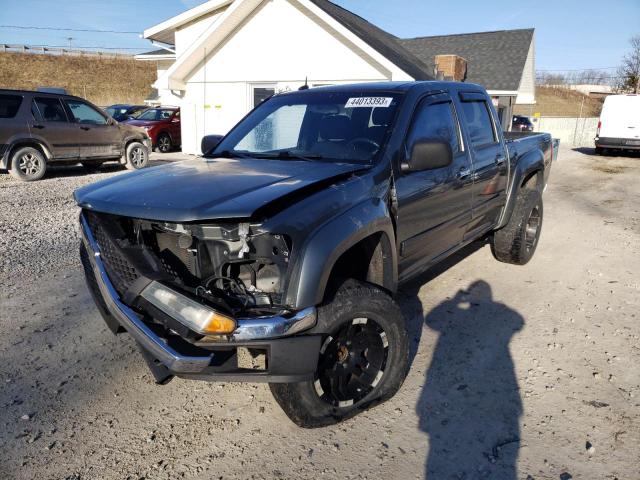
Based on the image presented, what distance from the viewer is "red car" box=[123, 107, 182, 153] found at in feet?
57.6

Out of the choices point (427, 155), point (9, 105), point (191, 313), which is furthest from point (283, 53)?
point (191, 313)

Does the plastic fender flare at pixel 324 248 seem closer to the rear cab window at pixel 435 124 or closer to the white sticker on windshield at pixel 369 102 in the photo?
the rear cab window at pixel 435 124

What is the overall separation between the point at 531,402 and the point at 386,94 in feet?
7.77

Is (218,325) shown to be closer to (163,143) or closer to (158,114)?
(163,143)

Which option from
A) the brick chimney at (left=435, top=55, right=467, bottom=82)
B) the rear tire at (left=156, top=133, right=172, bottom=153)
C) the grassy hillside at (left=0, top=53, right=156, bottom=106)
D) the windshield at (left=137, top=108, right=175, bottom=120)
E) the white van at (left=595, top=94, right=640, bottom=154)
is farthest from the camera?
the grassy hillside at (left=0, top=53, right=156, bottom=106)

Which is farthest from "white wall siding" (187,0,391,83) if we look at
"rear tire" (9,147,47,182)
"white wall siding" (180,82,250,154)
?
"rear tire" (9,147,47,182)

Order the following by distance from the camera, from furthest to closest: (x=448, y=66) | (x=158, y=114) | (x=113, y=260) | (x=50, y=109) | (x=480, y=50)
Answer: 1. (x=480, y=50)
2. (x=158, y=114)
3. (x=448, y=66)
4. (x=50, y=109)
5. (x=113, y=260)

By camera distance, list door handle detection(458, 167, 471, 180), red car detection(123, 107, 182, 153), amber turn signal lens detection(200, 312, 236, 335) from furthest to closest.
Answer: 1. red car detection(123, 107, 182, 153)
2. door handle detection(458, 167, 471, 180)
3. amber turn signal lens detection(200, 312, 236, 335)

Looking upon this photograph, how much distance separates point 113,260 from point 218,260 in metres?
0.62

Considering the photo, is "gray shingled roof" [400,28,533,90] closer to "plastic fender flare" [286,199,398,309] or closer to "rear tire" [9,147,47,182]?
"rear tire" [9,147,47,182]

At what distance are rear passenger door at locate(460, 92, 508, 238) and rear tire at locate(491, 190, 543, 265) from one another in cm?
45

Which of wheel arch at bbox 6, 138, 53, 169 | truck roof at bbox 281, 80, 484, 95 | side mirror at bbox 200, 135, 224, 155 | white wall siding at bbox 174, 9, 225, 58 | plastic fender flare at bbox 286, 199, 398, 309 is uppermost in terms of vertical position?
white wall siding at bbox 174, 9, 225, 58

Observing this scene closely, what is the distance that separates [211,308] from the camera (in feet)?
7.32

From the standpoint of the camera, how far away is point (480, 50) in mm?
21891
